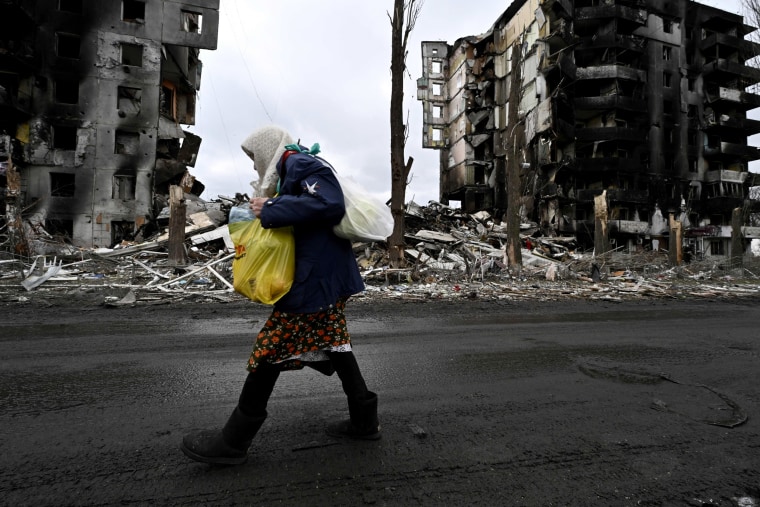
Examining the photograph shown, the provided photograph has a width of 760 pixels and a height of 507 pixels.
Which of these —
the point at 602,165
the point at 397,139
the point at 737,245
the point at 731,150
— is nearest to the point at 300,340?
the point at 397,139

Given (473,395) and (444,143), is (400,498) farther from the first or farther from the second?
(444,143)

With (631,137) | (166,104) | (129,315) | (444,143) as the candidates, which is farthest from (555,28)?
(129,315)

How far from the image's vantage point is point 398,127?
1370 centimetres

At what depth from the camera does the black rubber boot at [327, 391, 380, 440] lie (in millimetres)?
2352

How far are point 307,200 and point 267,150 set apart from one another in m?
0.63

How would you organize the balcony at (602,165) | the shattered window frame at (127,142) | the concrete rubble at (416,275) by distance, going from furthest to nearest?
the balcony at (602,165)
the shattered window frame at (127,142)
the concrete rubble at (416,275)

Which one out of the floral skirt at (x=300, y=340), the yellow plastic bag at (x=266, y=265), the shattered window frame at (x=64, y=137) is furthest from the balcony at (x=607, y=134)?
the yellow plastic bag at (x=266, y=265)

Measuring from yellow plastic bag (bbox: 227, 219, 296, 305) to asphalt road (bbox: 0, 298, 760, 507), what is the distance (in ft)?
2.93

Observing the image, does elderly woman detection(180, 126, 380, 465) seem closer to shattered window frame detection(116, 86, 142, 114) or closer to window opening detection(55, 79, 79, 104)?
shattered window frame detection(116, 86, 142, 114)

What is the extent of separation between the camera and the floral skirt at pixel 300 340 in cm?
217

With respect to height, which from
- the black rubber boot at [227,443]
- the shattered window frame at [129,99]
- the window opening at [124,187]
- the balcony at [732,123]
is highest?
the balcony at [732,123]

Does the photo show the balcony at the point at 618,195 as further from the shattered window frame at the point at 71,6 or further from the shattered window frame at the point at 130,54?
the shattered window frame at the point at 71,6

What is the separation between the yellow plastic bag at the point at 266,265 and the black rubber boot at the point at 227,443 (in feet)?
2.01

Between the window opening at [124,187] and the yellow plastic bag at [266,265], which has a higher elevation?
the window opening at [124,187]
